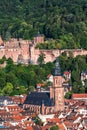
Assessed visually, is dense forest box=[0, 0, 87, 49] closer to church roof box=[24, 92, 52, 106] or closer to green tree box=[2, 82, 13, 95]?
green tree box=[2, 82, 13, 95]

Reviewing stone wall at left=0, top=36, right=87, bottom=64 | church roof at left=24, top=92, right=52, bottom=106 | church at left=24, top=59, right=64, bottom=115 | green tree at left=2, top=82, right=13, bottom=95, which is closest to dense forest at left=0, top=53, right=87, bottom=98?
green tree at left=2, top=82, right=13, bottom=95

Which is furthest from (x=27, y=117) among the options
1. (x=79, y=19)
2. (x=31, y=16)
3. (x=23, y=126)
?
(x=31, y=16)

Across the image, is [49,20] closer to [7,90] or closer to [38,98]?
[7,90]

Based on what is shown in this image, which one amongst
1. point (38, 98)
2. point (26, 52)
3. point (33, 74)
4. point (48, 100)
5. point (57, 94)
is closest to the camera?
point (48, 100)

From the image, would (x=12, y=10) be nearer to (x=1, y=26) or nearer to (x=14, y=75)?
(x=1, y=26)

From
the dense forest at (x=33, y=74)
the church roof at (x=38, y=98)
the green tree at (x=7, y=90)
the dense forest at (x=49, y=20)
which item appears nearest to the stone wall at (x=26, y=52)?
the dense forest at (x=33, y=74)

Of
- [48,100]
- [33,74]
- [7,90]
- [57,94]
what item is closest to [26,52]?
[33,74]

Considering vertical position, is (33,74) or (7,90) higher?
(7,90)
